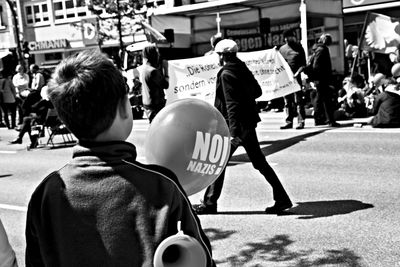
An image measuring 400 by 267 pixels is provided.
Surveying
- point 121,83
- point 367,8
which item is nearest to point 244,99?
point 121,83

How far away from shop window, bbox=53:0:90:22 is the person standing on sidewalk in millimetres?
24064

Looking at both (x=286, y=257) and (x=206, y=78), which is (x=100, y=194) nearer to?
(x=286, y=257)

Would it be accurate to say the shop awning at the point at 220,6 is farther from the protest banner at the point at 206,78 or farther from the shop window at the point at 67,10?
the shop window at the point at 67,10

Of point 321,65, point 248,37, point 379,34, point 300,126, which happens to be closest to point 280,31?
point 248,37

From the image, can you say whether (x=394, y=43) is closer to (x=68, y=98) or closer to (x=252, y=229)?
(x=252, y=229)

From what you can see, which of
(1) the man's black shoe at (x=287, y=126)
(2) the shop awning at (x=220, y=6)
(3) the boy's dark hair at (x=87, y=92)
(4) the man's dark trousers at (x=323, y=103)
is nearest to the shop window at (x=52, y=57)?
(2) the shop awning at (x=220, y=6)

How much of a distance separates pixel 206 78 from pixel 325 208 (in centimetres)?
654

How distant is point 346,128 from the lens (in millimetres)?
11008

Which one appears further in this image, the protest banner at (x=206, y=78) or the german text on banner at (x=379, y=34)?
the german text on banner at (x=379, y=34)

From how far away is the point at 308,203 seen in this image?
5.93 meters

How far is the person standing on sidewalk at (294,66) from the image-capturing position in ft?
37.6

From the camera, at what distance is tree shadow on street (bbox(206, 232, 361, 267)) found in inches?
166

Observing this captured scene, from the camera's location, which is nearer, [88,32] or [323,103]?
[323,103]

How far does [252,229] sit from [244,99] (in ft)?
4.38
